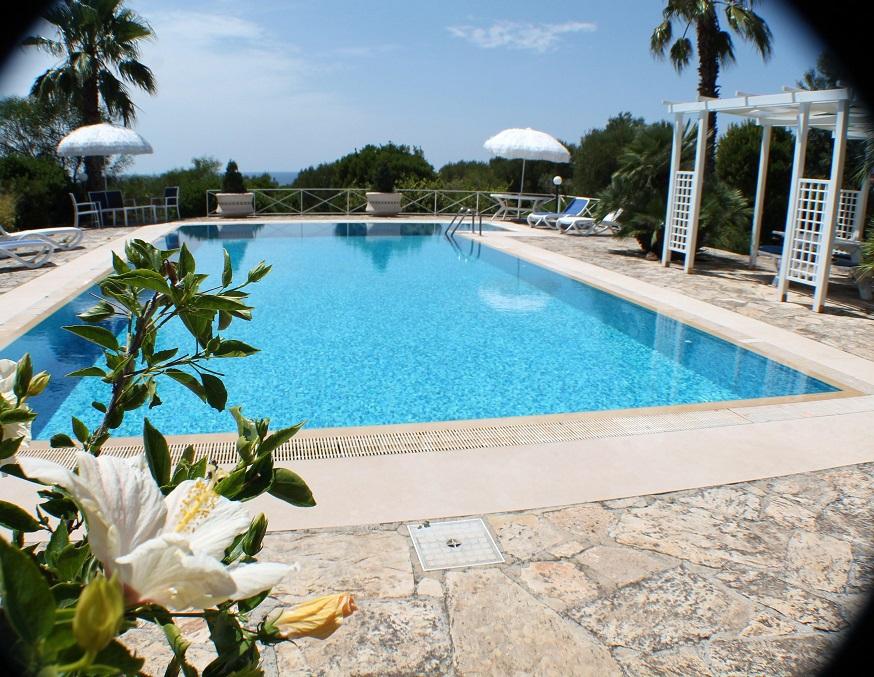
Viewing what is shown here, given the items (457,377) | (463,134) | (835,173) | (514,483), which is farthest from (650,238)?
(463,134)

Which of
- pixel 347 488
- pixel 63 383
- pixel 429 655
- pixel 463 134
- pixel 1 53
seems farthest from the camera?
pixel 463 134

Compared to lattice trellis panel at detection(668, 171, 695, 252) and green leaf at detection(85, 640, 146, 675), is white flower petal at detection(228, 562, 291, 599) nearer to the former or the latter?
green leaf at detection(85, 640, 146, 675)

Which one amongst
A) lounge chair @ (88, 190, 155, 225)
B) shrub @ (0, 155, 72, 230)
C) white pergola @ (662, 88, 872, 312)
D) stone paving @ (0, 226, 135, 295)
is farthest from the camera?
lounge chair @ (88, 190, 155, 225)

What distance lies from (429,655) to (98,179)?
19125mm

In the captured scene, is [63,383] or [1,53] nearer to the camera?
[1,53]

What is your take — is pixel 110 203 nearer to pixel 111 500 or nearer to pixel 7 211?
pixel 7 211

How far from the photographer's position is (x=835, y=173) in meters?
8.52

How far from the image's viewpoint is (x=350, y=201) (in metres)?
22.8

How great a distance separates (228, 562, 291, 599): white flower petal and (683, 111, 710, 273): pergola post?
11.9m

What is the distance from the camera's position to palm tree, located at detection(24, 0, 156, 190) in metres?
17.3

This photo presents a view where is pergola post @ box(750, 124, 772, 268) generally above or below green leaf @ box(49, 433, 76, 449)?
above

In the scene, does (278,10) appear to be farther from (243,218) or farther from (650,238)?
(650,238)

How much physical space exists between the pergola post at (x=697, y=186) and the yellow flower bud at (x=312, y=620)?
11.8 m

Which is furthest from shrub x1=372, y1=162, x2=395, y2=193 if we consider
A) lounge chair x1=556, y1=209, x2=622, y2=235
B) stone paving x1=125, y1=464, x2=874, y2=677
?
stone paving x1=125, y1=464, x2=874, y2=677
